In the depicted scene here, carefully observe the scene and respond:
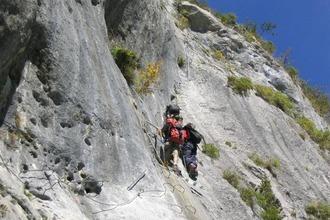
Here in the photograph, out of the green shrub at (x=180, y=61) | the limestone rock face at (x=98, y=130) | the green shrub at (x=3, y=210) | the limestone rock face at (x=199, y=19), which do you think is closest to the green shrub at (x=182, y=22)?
the limestone rock face at (x=199, y=19)

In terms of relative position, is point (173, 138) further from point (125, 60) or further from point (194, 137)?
point (125, 60)

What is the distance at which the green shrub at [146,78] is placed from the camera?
1792 cm

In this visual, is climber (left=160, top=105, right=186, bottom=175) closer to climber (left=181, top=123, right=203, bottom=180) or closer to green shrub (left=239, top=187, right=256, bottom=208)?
climber (left=181, top=123, right=203, bottom=180)

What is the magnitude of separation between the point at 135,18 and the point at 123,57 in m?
2.78

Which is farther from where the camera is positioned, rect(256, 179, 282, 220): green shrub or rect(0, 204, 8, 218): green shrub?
rect(256, 179, 282, 220): green shrub

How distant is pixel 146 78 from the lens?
1866 cm

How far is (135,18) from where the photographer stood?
771 inches

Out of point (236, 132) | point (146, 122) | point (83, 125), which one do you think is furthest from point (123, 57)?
point (236, 132)

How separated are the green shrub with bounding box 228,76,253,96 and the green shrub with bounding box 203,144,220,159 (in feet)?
16.9

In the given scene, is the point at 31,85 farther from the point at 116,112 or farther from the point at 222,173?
the point at 222,173

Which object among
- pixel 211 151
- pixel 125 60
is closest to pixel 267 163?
pixel 211 151

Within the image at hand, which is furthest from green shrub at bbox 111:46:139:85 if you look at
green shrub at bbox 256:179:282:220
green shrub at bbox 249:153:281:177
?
green shrub at bbox 249:153:281:177

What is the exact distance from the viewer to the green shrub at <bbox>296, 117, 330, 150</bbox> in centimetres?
2653

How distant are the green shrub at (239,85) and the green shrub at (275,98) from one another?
→ 827 mm
